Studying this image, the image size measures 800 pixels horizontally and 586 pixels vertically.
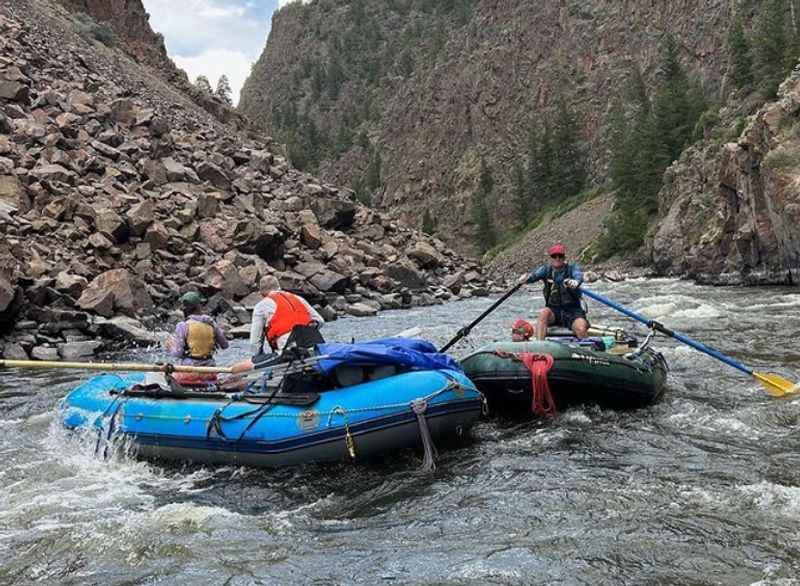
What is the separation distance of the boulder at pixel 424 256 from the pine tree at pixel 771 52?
18.7 metres

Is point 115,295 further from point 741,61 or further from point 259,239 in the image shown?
point 741,61

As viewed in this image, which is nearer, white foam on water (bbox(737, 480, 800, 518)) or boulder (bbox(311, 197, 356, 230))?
white foam on water (bbox(737, 480, 800, 518))

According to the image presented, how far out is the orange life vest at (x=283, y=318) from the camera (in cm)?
804

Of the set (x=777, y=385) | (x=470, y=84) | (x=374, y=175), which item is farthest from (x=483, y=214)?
(x=777, y=385)

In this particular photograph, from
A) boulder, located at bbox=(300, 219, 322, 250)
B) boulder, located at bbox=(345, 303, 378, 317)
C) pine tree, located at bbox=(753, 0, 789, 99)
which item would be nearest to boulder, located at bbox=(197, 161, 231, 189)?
boulder, located at bbox=(300, 219, 322, 250)

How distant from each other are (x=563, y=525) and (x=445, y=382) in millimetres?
2162

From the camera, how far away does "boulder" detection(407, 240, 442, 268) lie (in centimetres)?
3155

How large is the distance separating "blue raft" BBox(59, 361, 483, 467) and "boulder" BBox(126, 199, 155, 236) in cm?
1271

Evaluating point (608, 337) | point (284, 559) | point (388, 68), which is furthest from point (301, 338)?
point (388, 68)

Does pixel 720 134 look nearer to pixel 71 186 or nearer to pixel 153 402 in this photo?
pixel 71 186

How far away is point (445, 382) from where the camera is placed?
7082 mm

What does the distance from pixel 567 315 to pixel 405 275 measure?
686 inches

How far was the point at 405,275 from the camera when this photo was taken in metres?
27.5

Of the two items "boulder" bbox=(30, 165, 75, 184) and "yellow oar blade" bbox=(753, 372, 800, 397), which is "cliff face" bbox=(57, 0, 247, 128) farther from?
"yellow oar blade" bbox=(753, 372, 800, 397)
